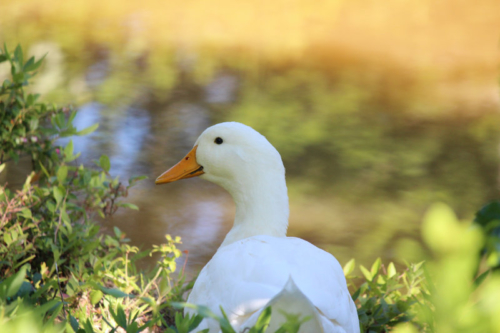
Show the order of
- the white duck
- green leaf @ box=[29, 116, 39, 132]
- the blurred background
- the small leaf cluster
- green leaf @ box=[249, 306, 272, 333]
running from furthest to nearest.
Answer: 1. the blurred background
2. green leaf @ box=[29, 116, 39, 132]
3. the small leaf cluster
4. the white duck
5. green leaf @ box=[249, 306, 272, 333]

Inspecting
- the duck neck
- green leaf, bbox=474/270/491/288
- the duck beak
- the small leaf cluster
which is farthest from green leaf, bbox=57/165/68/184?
green leaf, bbox=474/270/491/288

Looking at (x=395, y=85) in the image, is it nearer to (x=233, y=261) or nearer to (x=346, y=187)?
(x=346, y=187)

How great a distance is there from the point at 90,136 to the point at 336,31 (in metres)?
6.62

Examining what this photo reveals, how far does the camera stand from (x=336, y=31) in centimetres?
1029

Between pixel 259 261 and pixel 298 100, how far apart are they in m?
5.26

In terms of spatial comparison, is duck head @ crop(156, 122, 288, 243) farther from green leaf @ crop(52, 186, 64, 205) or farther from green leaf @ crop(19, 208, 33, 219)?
green leaf @ crop(19, 208, 33, 219)

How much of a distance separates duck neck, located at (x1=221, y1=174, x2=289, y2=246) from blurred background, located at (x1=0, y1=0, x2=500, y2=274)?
111cm

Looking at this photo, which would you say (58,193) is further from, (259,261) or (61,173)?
(259,261)

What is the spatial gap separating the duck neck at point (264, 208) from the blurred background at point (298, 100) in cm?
111

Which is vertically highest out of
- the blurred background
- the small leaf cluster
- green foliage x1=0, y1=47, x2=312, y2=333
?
green foliage x1=0, y1=47, x2=312, y2=333

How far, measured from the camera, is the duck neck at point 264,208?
6.66ft

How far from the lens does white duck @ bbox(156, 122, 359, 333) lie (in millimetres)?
1356

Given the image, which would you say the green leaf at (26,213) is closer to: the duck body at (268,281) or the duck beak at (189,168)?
the duck beak at (189,168)

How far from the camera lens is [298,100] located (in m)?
6.59
